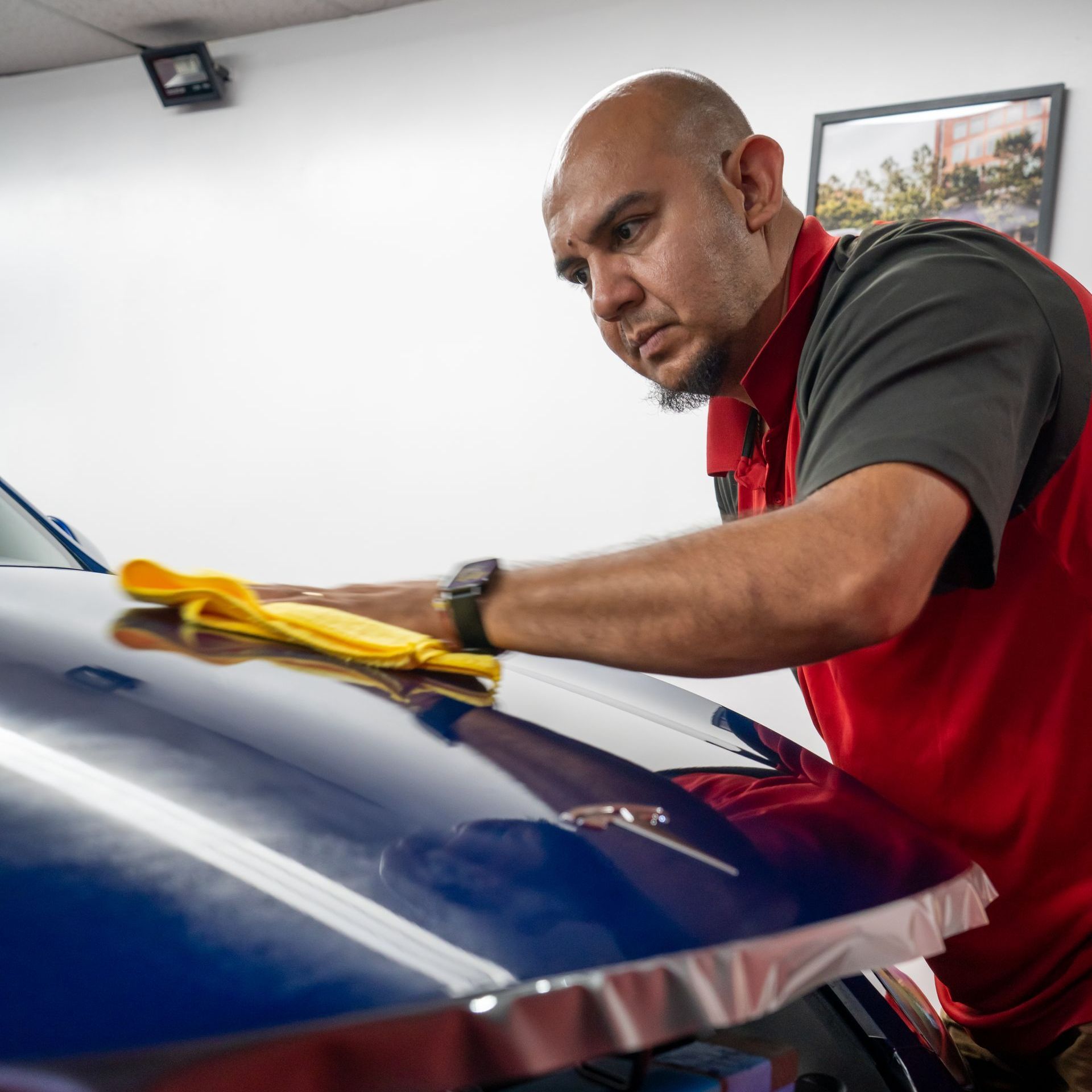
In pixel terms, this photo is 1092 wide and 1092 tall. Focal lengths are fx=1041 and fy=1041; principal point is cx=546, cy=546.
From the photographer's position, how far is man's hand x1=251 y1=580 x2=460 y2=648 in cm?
91

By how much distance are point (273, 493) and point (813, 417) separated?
389cm

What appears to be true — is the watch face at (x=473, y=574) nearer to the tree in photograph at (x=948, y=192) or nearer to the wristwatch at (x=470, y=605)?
the wristwatch at (x=470, y=605)

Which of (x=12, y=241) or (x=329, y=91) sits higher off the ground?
(x=329, y=91)

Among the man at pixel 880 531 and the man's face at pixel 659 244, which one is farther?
the man's face at pixel 659 244

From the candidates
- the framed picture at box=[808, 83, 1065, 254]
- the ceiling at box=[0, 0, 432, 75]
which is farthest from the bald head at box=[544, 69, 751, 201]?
the ceiling at box=[0, 0, 432, 75]

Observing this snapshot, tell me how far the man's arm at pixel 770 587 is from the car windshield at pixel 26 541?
769 mm

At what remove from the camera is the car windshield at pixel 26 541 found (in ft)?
4.30

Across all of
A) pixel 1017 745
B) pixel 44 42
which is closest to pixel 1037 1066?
pixel 1017 745

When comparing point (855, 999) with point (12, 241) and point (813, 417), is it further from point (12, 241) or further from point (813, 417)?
point (12, 241)

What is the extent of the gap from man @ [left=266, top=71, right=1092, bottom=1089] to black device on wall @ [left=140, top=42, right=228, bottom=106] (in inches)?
144

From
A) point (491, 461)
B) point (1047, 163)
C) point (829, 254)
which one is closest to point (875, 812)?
point (829, 254)

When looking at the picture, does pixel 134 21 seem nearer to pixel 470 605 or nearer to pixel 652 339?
pixel 652 339

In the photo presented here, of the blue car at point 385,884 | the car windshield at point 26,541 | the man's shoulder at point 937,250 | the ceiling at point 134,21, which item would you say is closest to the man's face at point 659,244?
the man's shoulder at point 937,250

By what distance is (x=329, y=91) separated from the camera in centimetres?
424
